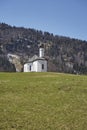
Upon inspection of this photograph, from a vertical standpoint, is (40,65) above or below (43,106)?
above

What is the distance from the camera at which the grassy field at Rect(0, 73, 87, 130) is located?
70.6 ft

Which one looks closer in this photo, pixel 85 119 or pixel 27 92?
pixel 85 119

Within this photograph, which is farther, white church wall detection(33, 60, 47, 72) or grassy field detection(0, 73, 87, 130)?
Result: white church wall detection(33, 60, 47, 72)

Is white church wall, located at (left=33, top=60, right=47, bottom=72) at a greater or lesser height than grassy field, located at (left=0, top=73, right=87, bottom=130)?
greater

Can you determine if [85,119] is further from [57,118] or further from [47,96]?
[47,96]

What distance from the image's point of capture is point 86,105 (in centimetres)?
2750

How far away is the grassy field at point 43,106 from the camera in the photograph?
2152 cm

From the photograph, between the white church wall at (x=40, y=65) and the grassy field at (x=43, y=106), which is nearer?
the grassy field at (x=43, y=106)

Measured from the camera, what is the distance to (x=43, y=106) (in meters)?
26.5

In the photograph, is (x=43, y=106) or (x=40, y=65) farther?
(x=40, y=65)

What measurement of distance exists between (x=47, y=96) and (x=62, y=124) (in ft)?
29.5

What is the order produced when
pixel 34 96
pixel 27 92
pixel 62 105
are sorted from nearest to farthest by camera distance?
pixel 62 105 → pixel 34 96 → pixel 27 92

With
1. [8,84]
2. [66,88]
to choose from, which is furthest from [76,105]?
[8,84]

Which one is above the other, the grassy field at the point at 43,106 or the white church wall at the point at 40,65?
the white church wall at the point at 40,65
